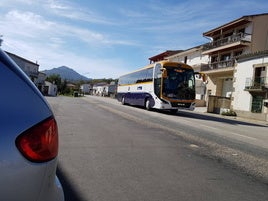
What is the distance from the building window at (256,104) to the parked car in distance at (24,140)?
3335 centimetres

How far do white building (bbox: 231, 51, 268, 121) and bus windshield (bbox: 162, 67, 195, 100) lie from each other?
518 inches

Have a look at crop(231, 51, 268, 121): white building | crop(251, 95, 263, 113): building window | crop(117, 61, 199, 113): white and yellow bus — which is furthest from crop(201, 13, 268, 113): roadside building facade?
crop(117, 61, 199, 113): white and yellow bus

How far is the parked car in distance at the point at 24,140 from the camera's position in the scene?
1830 millimetres

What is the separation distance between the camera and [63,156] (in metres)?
6.34

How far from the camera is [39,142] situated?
197 centimetres

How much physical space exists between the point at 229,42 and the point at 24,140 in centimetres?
4268

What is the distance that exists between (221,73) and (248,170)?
131 feet

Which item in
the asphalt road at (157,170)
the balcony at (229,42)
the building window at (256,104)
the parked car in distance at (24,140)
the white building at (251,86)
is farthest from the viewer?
the balcony at (229,42)

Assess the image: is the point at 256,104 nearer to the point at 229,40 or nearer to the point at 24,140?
the point at 229,40

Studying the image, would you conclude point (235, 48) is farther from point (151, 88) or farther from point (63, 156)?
point (63, 156)

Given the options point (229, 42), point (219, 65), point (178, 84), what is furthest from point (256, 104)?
point (178, 84)

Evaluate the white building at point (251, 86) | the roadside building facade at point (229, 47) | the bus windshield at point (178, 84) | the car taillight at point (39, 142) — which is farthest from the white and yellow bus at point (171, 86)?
the car taillight at point (39, 142)

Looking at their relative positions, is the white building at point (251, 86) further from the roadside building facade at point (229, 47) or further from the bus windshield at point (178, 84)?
the bus windshield at point (178, 84)

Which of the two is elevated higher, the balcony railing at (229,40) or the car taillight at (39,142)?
the balcony railing at (229,40)
